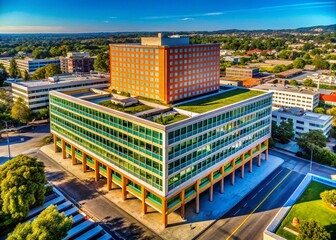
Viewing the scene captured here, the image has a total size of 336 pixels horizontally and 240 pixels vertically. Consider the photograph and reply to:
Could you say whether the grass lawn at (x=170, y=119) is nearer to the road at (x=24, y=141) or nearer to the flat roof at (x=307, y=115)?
the road at (x=24, y=141)

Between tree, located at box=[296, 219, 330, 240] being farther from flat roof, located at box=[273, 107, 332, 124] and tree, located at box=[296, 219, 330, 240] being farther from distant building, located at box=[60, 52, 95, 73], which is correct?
distant building, located at box=[60, 52, 95, 73]

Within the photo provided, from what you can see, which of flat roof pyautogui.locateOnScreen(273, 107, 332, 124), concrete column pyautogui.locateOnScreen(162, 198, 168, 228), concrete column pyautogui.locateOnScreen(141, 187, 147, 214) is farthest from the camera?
flat roof pyautogui.locateOnScreen(273, 107, 332, 124)

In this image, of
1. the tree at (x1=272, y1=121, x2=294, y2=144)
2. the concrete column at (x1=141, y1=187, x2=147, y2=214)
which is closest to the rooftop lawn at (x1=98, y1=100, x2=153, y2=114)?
the concrete column at (x1=141, y1=187, x2=147, y2=214)

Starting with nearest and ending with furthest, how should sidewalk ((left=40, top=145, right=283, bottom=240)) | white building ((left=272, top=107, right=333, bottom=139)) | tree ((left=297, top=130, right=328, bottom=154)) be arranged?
sidewalk ((left=40, top=145, right=283, bottom=240)) < tree ((left=297, top=130, right=328, bottom=154)) < white building ((left=272, top=107, right=333, bottom=139))

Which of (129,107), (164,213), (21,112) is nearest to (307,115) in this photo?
(129,107)

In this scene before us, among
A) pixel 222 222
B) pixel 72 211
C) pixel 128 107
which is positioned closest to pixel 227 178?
pixel 222 222

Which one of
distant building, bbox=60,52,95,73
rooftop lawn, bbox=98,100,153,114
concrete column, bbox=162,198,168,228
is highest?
distant building, bbox=60,52,95,73

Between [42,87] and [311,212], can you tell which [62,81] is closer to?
[42,87]
